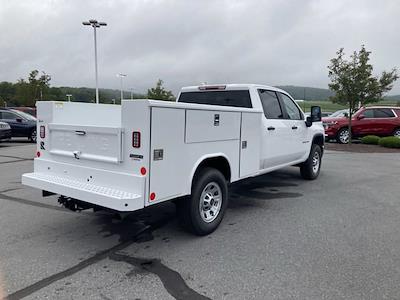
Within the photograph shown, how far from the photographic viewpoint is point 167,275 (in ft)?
11.7

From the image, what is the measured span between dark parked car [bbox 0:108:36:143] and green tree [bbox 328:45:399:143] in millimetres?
14434

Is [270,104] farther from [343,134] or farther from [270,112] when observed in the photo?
[343,134]

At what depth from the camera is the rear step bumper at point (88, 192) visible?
3.61 meters

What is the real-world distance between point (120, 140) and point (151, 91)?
44942 millimetres

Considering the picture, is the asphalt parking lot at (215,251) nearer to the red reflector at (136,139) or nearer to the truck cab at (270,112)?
the truck cab at (270,112)

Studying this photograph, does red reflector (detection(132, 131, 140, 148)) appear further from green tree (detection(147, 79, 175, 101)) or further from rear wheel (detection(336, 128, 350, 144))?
green tree (detection(147, 79, 175, 101))

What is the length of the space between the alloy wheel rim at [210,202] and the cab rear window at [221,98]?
1.75m

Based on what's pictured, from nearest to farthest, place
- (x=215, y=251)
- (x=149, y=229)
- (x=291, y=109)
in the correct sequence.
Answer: (x=215, y=251), (x=149, y=229), (x=291, y=109)

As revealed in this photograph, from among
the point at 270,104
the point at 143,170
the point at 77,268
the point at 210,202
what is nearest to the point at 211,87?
the point at 270,104

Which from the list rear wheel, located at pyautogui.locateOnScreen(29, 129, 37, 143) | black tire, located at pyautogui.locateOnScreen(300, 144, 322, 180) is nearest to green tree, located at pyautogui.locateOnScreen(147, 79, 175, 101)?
rear wheel, located at pyautogui.locateOnScreen(29, 129, 37, 143)

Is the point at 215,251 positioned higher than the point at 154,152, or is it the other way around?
the point at 154,152

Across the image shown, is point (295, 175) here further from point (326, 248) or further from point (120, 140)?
point (120, 140)

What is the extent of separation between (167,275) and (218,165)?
6.05 feet

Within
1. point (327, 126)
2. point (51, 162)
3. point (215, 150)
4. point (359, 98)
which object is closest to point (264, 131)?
point (215, 150)
